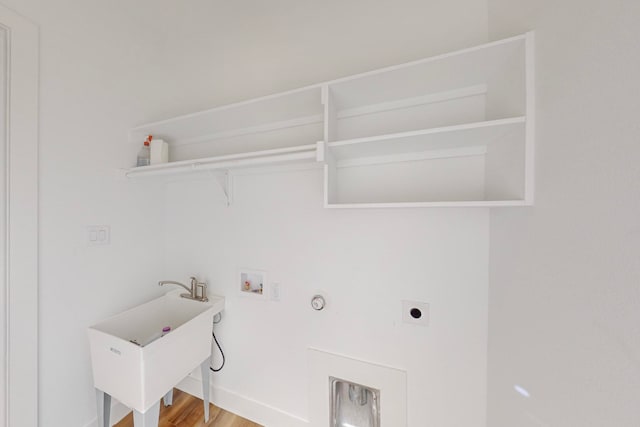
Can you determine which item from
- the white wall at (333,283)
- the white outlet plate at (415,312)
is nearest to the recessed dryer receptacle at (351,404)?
the white wall at (333,283)

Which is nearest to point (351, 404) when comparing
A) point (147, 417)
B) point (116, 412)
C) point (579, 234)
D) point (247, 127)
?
point (147, 417)

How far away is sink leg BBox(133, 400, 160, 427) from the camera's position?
40.2 inches

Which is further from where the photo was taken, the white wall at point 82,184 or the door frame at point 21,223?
the white wall at point 82,184

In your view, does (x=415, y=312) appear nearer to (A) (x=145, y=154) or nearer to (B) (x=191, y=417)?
(B) (x=191, y=417)

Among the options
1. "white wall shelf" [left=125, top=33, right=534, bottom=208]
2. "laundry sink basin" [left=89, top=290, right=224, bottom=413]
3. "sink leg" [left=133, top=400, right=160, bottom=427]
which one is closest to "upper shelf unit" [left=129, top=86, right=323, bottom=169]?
"white wall shelf" [left=125, top=33, right=534, bottom=208]

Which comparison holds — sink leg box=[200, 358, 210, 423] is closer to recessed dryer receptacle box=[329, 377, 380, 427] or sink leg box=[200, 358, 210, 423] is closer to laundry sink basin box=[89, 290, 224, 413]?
laundry sink basin box=[89, 290, 224, 413]

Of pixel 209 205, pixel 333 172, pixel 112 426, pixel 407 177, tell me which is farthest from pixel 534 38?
pixel 112 426

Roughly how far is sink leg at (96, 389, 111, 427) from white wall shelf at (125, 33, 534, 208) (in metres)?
1.30

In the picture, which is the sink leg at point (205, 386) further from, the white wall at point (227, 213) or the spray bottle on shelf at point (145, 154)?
the spray bottle on shelf at point (145, 154)

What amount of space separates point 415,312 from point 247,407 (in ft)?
4.30

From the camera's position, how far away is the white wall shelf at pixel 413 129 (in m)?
0.77

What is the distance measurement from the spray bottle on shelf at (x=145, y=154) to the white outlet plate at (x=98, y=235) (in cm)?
47

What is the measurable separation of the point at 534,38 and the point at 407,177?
602 mm

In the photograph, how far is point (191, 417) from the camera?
57.4 inches
